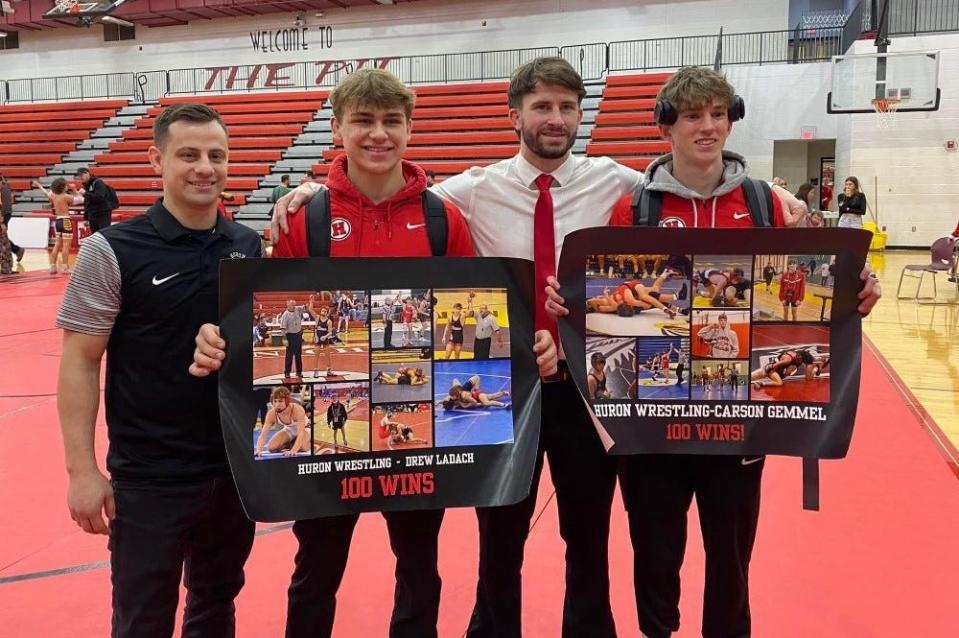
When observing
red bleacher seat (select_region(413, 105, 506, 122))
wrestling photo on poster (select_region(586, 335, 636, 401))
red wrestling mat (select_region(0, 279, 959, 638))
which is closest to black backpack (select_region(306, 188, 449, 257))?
wrestling photo on poster (select_region(586, 335, 636, 401))

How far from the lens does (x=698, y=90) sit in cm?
204

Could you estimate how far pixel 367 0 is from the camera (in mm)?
21938

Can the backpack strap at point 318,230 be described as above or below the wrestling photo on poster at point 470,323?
above

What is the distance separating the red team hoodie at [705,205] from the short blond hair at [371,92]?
762 millimetres

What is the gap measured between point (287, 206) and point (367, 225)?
241mm

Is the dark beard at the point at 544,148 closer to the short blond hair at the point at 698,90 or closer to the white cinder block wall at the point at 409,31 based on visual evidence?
the short blond hair at the point at 698,90

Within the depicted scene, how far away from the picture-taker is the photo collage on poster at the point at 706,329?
199 cm

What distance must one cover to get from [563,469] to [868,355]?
5.87 metres

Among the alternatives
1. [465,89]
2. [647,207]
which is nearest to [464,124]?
[465,89]

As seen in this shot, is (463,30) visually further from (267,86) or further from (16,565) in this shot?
(16,565)

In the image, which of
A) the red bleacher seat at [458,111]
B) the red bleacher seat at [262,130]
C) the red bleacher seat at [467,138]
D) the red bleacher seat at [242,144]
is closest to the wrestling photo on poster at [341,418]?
the red bleacher seat at [467,138]

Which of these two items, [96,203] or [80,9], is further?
[80,9]

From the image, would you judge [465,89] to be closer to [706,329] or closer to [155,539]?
[706,329]

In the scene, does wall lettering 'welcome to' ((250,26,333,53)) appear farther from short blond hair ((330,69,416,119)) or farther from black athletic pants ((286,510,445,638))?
black athletic pants ((286,510,445,638))
